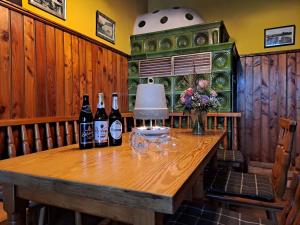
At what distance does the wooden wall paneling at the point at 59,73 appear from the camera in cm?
218

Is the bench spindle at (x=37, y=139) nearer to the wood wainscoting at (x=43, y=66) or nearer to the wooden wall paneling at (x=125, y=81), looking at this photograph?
the wood wainscoting at (x=43, y=66)

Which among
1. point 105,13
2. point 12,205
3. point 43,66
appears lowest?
point 12,205

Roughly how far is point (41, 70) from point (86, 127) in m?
1.19

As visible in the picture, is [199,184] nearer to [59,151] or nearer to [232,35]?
[59,151]

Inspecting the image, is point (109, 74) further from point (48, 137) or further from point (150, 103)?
point (150, 103)

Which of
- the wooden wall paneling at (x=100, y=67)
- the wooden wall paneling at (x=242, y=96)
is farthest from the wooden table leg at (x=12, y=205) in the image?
the wooden wall paneling at (x=242, y=96)

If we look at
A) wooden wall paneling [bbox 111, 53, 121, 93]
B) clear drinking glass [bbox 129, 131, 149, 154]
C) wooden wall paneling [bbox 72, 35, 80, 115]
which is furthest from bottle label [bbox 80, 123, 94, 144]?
wooden wall paneling [bbox 111, 53, 121, 93]

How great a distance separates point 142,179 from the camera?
2.26ft

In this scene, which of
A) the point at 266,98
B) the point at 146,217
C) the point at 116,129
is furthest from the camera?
the point at 266,98

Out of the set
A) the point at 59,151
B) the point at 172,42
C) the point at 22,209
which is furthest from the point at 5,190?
the point at 172,42

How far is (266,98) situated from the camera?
3.20 m

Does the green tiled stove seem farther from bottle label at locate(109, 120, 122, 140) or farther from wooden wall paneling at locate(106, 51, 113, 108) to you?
bottle label at locate(109, 120, 122, 140)

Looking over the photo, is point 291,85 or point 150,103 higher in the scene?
point 291,85

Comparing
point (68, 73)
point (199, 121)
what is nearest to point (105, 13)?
point (68, 73)
